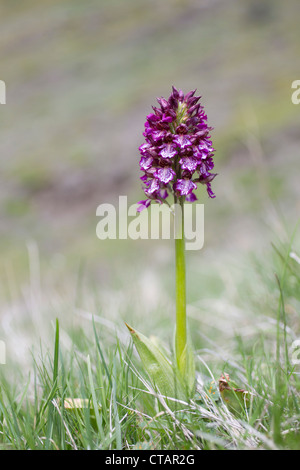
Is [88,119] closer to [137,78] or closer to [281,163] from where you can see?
[137,78]

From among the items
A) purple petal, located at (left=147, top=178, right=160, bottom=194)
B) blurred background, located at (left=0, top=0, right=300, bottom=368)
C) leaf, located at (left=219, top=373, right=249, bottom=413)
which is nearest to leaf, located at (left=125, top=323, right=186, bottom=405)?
leaf, located at (left=219, top=373, right=249, bottom=413)

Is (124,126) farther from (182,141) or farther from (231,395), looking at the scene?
(231,395)

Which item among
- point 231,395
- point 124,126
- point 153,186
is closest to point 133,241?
point 124,126

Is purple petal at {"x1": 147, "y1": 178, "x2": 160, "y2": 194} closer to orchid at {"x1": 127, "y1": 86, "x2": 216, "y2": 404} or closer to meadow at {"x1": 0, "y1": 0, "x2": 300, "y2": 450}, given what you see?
orchid at {"x1": 127, "y1": 86, "x2": 216, "y2": 404}

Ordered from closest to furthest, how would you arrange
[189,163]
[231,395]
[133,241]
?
[231,395]
[189,163]
[133,241]

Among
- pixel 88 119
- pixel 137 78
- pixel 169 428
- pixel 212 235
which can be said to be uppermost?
pixel 137 78

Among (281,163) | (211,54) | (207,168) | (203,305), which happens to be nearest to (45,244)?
(281,163)
